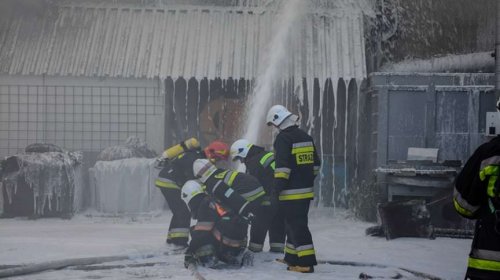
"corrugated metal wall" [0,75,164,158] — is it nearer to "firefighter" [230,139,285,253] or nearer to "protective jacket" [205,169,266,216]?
"firefighter" [230,139,285,253]

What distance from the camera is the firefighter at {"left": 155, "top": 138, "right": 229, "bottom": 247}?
31.2 feet

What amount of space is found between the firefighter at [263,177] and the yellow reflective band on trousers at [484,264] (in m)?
4.26

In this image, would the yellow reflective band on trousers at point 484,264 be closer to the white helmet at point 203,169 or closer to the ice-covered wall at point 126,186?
the white helmet at point 203,169

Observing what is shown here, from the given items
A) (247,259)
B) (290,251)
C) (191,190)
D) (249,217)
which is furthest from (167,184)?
(290,251)

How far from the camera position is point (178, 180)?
974 cm

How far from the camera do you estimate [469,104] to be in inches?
498

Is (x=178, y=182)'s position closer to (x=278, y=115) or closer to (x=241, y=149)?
(x=241, y=149)

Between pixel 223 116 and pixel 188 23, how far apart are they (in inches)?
92.4

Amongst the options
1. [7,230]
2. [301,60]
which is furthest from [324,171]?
[7,230]

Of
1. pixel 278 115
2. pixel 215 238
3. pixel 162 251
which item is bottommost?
pixel 162 251

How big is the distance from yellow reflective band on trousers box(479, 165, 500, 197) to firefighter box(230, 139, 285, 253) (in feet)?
14.5

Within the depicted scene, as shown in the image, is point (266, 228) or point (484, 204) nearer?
point (484, 204)

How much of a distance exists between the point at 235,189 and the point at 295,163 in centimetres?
88

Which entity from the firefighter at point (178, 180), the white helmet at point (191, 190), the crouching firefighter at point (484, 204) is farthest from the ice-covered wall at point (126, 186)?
the crouching firefighter at point (484, 204)
